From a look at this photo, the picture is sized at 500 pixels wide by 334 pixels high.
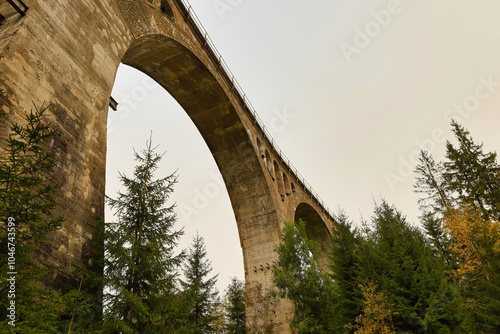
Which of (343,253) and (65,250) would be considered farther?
(343,253)

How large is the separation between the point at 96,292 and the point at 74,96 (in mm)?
3750

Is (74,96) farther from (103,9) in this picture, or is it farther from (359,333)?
(359,333)

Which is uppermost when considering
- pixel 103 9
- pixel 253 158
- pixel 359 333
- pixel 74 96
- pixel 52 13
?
pixel 253 158

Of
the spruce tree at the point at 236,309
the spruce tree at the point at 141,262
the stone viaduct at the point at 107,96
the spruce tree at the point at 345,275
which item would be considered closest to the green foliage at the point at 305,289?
the spruce tree at the point at 345,275

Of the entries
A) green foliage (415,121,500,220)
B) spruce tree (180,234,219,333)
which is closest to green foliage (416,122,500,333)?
green foliage (415,121,500,220)

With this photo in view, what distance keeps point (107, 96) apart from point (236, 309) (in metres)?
18.8

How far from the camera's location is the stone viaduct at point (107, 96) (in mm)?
5551

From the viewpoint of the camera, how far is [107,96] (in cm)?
771

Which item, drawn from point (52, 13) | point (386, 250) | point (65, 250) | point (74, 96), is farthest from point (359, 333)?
point (52, 13)

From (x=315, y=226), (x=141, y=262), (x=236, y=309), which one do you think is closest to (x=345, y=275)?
(x=141, y=262)

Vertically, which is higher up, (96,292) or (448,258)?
(448,258)

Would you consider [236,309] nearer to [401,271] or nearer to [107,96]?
[401,271]

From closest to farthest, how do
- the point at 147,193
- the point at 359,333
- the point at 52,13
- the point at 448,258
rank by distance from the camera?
the point at 52,13 < the point at 147,193 < the point at 359,333 < the point at 448,258

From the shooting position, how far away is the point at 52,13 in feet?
21.0
